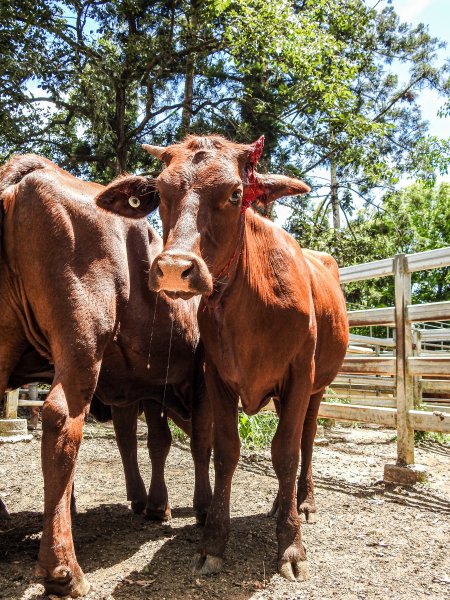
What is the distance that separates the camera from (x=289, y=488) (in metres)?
3.72

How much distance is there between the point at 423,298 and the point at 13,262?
30037 mm

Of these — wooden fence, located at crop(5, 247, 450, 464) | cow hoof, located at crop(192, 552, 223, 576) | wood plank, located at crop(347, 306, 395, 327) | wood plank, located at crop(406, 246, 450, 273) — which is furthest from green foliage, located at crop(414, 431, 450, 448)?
cow hoof, located at crop(192, 552, 223, 576)

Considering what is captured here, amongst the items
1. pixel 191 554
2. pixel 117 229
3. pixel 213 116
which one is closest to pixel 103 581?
pixel 191 554

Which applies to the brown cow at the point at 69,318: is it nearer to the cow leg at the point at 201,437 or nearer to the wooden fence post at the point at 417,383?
the cow leg at the point at 201,437

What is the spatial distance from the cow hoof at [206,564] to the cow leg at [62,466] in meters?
0.68

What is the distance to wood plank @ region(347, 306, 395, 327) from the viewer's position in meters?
6.69

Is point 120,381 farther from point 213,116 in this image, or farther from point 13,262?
point 213,116

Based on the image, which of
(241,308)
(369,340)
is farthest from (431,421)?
(369,340)

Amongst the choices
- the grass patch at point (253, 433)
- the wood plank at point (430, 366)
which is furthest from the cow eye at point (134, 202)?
the grass patch at point (253, 433)

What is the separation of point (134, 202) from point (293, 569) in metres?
2.41

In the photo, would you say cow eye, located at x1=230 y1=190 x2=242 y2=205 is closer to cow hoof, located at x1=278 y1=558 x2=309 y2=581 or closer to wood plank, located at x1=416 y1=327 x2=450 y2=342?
cow hoof, located at x1=278 y1=558 x2=309 y2=581

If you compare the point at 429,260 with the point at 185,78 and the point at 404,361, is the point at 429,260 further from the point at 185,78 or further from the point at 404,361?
the point at 185,78

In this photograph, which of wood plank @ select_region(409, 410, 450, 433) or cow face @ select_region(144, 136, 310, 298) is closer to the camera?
cow face @ select_region(144, 136, 310, 298)

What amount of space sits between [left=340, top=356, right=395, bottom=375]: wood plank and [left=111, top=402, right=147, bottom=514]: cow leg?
2.98 m
